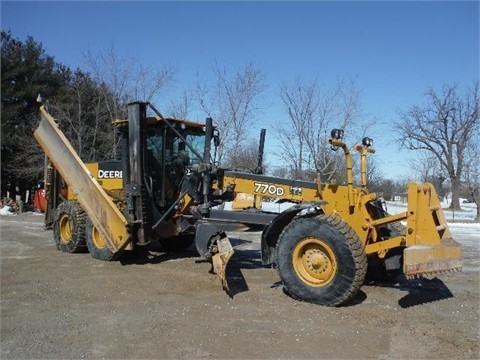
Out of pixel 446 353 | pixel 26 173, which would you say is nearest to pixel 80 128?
pixel 26 173

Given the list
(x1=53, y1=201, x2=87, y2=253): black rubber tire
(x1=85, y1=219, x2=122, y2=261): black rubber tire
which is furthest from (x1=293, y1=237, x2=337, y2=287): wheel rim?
(x1=53, y1=201, x2=87, y2=253): black rubber tire

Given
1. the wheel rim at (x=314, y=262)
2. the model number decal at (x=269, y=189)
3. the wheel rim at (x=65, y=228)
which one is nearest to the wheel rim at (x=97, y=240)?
the wheel rim at (x=65, y=228)

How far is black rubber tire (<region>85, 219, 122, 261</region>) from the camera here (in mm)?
8930

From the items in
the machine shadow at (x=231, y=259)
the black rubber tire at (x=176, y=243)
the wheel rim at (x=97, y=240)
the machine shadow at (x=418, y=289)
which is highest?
the wheel rim at (x=97, y=240)

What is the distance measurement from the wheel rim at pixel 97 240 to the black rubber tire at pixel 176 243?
1353 millimetres

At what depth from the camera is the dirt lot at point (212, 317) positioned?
443cm

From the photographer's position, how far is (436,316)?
18.3ft

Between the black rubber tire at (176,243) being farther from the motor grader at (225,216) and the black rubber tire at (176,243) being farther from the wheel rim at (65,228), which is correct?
the wheel rim at (65,228)

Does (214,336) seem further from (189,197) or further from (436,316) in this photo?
(189,197)

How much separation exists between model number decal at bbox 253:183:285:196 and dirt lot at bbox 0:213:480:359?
134cm

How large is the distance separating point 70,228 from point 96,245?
1.23 metres

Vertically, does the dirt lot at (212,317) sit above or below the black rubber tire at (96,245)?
below

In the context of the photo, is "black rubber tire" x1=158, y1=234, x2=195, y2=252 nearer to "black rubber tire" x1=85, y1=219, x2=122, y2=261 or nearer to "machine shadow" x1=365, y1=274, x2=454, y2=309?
"black rubber tire" x1=85, y1=219, x2=122, y2=261

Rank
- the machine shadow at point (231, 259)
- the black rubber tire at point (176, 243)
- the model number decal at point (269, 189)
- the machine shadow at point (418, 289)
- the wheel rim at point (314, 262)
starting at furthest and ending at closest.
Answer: the black rubber tire at point (176, 243)
the machine shadow at point (231, 259)
the model number decal at point (269, 189)
the machine shadow at point (418, 289)
the wheel rim at point (314, 262)
